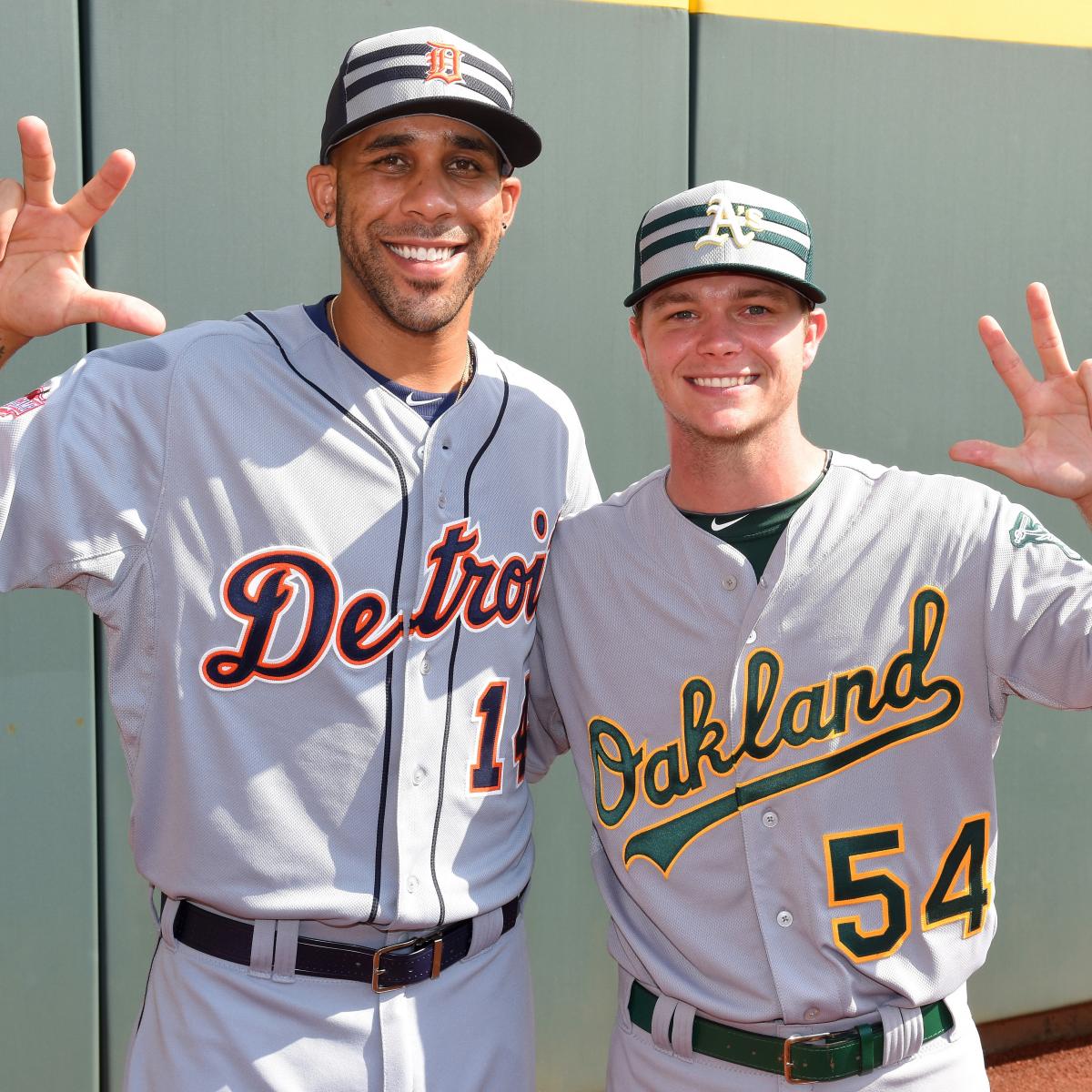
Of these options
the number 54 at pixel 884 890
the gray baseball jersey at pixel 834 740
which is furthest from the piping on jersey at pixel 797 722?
the number 54 at pixel 884 890

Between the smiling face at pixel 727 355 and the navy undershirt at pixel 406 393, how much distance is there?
1.14ft

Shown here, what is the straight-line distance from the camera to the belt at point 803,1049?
1.75 m

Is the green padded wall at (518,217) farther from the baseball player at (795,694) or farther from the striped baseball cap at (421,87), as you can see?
the baseball player at (795,694)

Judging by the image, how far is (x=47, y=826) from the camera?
264 centimetres

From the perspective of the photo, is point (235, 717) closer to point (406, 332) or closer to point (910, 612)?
point (406, 332)

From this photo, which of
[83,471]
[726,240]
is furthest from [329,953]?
[726,240]

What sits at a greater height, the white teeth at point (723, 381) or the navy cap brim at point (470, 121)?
the navy cap brim at point (470, 121)

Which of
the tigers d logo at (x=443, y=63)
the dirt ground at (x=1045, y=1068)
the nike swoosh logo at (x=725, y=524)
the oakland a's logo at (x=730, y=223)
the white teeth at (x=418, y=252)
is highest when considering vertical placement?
the tigers d logo at (x=443, y=63)

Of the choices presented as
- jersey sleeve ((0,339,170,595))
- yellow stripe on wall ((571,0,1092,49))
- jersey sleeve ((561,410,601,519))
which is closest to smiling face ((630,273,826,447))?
jersey sleeve ((561,410,601,519))

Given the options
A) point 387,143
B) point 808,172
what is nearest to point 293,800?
point 387,143

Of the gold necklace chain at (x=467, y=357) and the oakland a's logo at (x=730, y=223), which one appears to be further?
the gold necklace chain at (x=467, y=357)

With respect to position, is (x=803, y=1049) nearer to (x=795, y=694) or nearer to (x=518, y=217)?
(x=795, y=694)

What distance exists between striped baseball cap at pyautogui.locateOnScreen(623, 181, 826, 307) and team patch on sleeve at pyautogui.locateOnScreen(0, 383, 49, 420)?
876mm

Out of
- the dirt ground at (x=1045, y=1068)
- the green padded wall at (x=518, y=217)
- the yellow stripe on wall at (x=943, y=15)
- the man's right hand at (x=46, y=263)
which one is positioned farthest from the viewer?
the dirt ground at (x=1045, y=1068)
